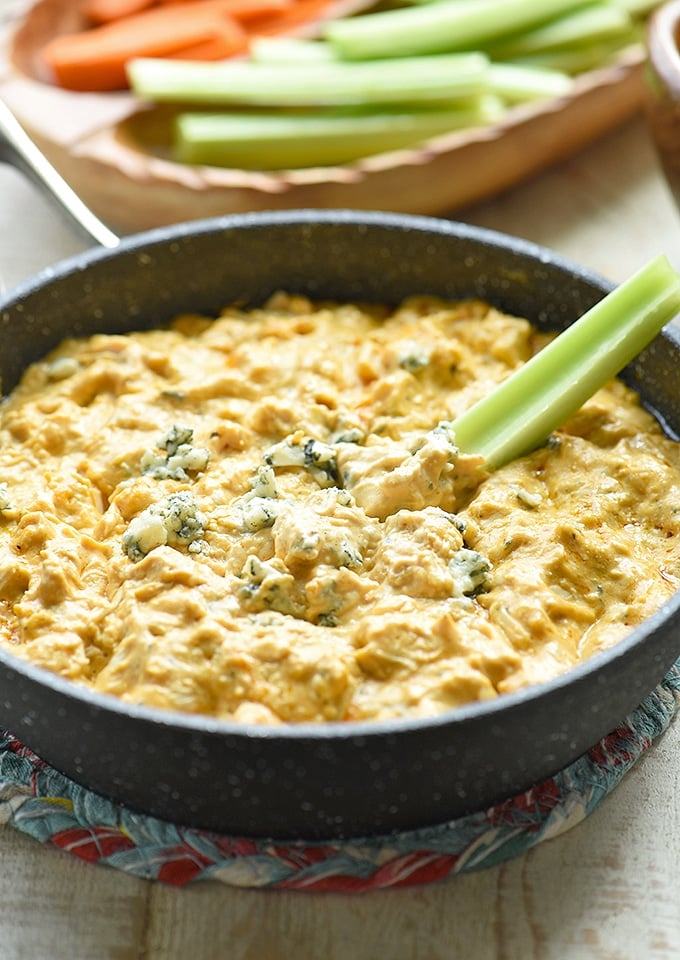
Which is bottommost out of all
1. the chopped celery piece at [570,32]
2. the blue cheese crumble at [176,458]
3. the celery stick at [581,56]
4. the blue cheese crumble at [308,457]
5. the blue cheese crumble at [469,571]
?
the celery stick at [581,56]

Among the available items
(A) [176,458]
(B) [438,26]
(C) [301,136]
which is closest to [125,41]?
(C) [301,136]

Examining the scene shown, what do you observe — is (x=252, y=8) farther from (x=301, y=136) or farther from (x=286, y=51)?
(x=301, y=136)

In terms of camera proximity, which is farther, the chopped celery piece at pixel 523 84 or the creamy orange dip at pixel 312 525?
the chopped celery piece at pixel 523 84

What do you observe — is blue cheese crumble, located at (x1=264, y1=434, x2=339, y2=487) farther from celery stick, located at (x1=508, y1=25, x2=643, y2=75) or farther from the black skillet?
celery stick, located at (x1=508, y1=25, x2=643, y2=75)

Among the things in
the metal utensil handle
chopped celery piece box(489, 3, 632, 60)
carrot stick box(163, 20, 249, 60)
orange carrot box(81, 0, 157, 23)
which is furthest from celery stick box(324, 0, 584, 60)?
the metal utensil handle

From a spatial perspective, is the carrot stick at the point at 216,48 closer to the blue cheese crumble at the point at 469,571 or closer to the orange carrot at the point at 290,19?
the orange carrot at the point at 290,19

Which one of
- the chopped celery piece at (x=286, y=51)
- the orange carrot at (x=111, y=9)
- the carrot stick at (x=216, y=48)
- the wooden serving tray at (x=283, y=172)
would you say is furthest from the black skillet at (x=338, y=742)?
the orange carrot at (x=111, y=9)
